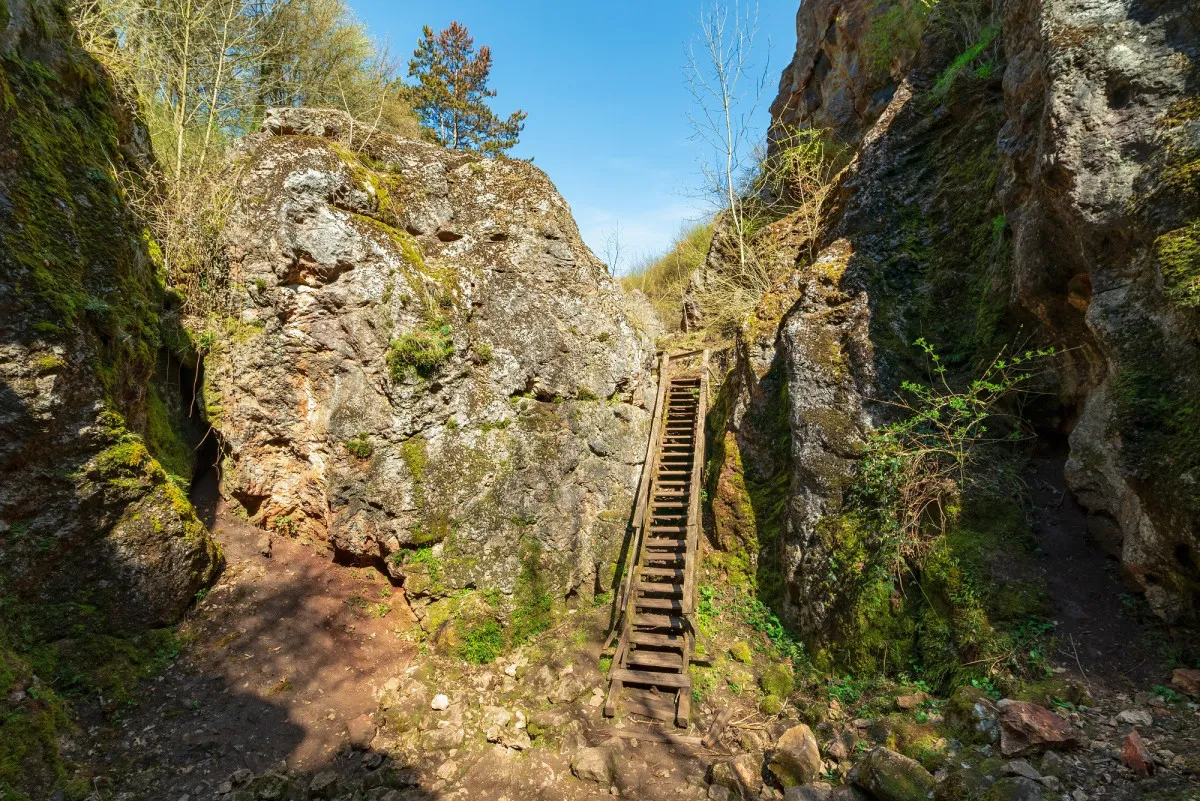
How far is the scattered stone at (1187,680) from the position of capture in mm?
3502

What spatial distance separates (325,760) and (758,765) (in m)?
4.74

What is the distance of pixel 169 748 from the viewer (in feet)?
15.9

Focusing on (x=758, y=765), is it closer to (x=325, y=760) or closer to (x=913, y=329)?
(x=325, y=760)

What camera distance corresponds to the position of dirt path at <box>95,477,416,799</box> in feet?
15.9

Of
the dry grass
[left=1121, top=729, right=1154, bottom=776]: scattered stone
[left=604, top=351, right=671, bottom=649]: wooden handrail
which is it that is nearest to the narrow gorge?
[left=1121, top=729, right=1154, bottom=776]: scattered stone

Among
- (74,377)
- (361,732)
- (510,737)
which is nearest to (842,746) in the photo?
(510,737)

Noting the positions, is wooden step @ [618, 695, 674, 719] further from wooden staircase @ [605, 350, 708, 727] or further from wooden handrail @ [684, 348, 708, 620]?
wooden handrail @ [684, 348, 708, 620]

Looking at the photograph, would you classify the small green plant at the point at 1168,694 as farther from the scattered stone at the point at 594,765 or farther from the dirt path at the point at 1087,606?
the scattered stone at the point at 594,765

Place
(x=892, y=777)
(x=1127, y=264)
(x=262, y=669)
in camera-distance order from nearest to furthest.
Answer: (x=892, y=777) < (x=1127, y=264) < (x=262, y=669)

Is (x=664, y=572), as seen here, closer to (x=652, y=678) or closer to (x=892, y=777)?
(x=652, y=678)

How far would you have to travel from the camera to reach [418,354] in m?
7.63

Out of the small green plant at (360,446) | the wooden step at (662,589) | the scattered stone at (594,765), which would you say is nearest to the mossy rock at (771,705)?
the wooden step at (662,589)

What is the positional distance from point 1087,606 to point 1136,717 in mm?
1094

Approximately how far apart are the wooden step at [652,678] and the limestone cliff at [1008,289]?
5.97 feet
